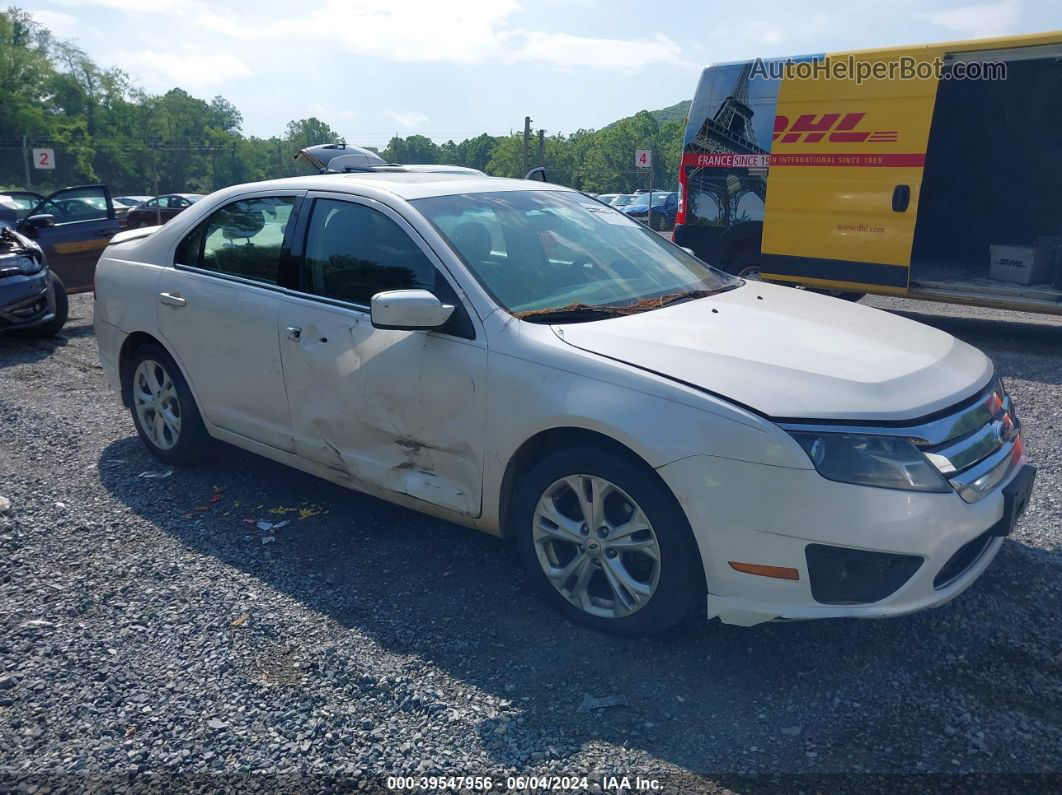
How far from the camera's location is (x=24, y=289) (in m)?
8.31

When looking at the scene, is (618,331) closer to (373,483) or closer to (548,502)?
(548,502)

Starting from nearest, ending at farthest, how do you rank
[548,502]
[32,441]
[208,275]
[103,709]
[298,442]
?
[103,709] → [548,502] → [298,442] → [208,275] → [32,441]

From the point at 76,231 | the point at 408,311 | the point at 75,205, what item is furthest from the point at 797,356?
the point at 75,205

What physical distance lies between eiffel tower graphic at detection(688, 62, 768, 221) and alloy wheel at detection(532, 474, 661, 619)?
6.72 meters

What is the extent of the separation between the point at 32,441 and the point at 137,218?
16704mm

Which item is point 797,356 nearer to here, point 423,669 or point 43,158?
point 423,669

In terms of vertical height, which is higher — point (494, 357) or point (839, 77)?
point (839, 77)

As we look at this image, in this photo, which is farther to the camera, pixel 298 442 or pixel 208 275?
pixel 208 275

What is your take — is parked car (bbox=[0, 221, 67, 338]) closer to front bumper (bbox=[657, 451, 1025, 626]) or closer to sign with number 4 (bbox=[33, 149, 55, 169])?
front bumper (bbox=[657, 451, 1025, 626])

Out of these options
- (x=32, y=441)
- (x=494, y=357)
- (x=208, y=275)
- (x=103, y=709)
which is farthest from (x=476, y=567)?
(x=32, y=441)

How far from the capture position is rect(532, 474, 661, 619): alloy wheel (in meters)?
3.04

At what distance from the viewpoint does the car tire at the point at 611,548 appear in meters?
2.93

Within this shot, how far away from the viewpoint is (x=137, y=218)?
20547 millimetres

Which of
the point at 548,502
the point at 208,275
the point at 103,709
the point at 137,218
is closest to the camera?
the point at 103,709
